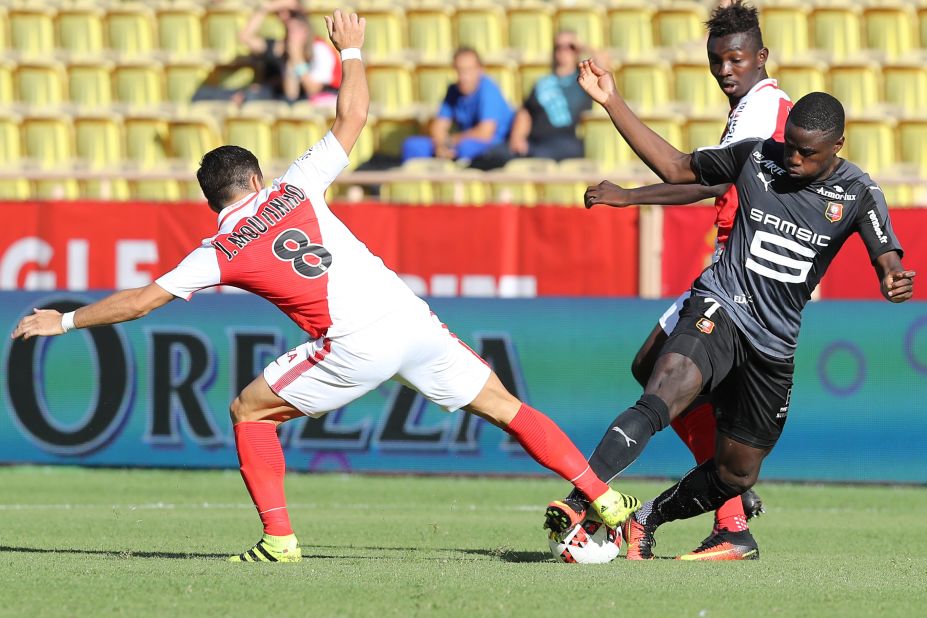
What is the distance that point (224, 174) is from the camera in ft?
21.7

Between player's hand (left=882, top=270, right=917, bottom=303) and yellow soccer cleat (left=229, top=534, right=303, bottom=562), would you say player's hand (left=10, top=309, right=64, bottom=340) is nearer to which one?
yellow soccer cleat (left=229, top=534, right=303, bottom=562)

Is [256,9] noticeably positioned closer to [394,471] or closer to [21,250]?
[21,250]

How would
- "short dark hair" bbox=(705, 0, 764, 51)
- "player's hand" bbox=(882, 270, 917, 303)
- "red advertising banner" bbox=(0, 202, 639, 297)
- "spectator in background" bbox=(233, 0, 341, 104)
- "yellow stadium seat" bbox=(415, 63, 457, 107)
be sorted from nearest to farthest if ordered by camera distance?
1. "player's hand" bbox=(882, 270, 917, 303)
2. "short dark hair" bbox=(705, 0, 764, 51)
3. "red advertising banner" bbox=(0, 202, 639, 297)
4. "spectator in background" bbox=(233, 0, 341, 104)
5. "yellow stadium seat" bbox=(415, 63, 457, 107)

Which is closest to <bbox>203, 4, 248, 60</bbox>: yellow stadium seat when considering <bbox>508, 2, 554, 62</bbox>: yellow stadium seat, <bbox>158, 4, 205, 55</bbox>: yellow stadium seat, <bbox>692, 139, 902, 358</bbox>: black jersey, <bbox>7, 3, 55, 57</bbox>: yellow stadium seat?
<bbox>158, 4, 205, 55</bbox>: yellow stadium seat

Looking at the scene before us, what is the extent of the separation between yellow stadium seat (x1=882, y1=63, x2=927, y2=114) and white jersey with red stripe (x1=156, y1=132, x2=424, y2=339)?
1015 centimetres

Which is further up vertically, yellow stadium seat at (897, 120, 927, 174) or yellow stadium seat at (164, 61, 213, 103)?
yellow stadium seat at (164, 61, 213, 103)

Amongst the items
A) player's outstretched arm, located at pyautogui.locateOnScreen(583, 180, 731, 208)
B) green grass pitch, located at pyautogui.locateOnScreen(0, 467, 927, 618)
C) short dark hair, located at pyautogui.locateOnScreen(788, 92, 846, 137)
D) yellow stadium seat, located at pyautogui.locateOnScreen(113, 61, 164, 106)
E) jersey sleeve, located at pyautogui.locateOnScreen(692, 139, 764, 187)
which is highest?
yellow stadium seat, located at pyautogui.locateOnScreen(113, 61, 164, 106)

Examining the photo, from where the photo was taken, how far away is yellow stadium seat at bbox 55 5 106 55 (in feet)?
58.9

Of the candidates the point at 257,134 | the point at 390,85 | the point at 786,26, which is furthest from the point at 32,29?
the point at 786,26

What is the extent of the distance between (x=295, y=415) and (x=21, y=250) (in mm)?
6860

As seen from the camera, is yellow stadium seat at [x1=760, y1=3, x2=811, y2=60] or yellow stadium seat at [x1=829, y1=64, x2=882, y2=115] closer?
yellow stadium seat at [x1=829, y1=64, x2=882, y2=115]

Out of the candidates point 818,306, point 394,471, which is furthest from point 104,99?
point 818,306

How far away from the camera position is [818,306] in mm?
11695

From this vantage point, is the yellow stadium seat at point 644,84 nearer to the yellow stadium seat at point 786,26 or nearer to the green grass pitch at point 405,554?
the yellow stadium seat at point 786,26
